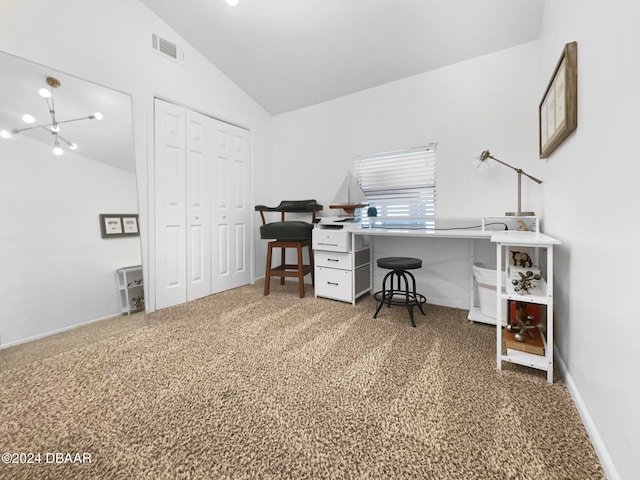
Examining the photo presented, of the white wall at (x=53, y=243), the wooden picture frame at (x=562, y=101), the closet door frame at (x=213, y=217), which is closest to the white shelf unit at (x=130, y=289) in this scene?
the white wall at (x=53, y=243)

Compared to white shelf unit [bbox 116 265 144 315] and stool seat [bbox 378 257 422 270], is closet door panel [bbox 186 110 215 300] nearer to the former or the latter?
white shelf unit [bbox 116 265 144 315]

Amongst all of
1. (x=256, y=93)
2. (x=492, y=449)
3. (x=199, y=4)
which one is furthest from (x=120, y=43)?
(x=492, y=449)

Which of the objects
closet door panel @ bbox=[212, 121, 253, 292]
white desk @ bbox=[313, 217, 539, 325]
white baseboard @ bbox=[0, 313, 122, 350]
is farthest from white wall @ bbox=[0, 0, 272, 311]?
white desk @ bbox=[313, 217, 539, 325]

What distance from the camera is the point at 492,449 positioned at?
99cm

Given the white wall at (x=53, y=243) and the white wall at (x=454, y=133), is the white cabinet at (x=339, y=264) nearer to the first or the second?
the white wall at (x=454, y=133)

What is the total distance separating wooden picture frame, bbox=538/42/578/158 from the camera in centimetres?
133

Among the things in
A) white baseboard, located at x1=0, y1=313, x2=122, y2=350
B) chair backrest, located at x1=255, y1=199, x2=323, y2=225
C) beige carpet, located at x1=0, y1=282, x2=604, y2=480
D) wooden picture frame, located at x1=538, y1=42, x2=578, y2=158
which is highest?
wooden picture frame, located at x1=538, y1=42, x2=578, y2=158

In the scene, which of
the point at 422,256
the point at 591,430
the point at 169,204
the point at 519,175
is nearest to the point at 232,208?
the point at 169,204

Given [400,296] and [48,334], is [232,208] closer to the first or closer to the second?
[48,334]

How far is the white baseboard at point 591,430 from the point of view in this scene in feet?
2.85

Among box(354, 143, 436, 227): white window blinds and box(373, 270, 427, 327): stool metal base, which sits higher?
box(354, 143, 436, 227): white window blinds

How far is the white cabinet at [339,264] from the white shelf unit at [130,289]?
1.61 m

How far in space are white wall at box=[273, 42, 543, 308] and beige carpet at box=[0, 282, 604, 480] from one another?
96cm

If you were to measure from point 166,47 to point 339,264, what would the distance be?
2683 millimetres
